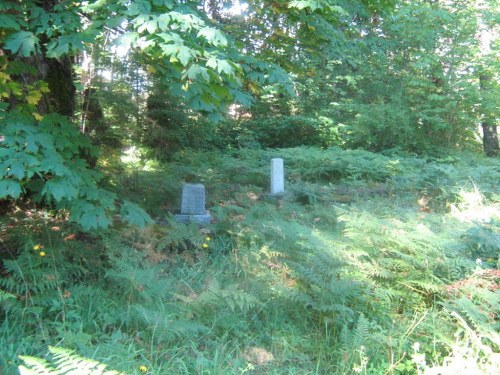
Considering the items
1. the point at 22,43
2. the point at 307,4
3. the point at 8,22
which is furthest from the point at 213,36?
the point at 307,4

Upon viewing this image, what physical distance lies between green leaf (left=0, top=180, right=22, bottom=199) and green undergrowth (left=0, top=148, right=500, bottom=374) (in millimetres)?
738

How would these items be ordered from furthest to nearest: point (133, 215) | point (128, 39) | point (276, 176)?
point (276, 176), point (133, 215), point (128, 39)

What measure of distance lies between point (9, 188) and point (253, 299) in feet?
6.72

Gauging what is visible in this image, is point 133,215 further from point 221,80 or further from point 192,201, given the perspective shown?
point 192,201

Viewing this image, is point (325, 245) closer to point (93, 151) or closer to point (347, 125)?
point (93, 151)

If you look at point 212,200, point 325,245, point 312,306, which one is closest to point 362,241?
point 325,245

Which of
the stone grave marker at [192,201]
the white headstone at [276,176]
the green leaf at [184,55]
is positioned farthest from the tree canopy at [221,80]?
the white headstone at [276,176]

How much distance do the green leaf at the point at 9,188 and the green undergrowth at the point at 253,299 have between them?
0.74 m

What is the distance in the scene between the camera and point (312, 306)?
3.84 m

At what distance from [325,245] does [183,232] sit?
199 centimetres

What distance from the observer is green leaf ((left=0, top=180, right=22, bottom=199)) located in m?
3.01

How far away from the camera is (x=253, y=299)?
3689 millimetres

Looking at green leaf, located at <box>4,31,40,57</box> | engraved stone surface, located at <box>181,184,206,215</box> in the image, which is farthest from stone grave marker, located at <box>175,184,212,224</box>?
green leaf, located at <box>4,31,40,57</box>

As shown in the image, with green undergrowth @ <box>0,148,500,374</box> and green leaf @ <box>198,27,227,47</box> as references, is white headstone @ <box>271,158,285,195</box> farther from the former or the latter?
green leaf @ <box>198,27,227,47</box>
